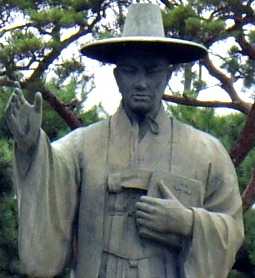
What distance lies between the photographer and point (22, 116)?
24.6 feet

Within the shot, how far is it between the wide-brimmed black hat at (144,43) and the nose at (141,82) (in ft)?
0.50

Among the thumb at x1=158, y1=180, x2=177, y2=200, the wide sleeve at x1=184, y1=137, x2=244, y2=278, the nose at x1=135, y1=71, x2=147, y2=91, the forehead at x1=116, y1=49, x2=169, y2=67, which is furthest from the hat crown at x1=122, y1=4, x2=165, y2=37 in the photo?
the thumb at x1=158, y1=180, x2=177, y2=200

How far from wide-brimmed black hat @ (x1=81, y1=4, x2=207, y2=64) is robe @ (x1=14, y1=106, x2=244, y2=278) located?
1.06 ft

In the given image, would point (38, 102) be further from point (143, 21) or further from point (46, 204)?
point (143, 21)

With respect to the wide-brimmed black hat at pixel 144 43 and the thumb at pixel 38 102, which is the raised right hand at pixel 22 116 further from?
the wide-brimmed black hat at pixel 144 43

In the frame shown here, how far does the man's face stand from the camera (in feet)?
26.3

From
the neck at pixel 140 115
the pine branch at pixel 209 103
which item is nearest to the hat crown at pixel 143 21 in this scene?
the neck at pixel 140 115

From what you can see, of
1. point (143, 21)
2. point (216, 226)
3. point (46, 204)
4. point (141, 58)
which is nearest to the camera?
point (46, 204)

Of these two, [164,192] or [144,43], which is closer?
[164,192]

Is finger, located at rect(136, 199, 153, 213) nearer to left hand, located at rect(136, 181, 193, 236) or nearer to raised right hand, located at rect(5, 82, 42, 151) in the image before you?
left hand, located at rect(136, 181, 193, 236)

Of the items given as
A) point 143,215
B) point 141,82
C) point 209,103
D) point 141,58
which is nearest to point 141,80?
point 141,82

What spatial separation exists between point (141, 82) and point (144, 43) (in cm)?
21

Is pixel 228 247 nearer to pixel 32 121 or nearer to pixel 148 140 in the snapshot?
pixel 148 140

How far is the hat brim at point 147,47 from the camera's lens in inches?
316
